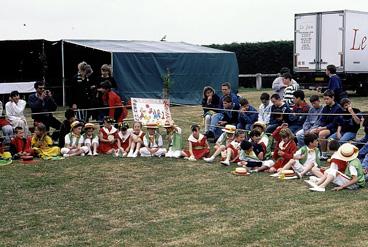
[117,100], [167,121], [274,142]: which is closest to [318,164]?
[274,142]

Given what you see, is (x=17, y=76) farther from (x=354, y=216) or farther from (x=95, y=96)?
(x=354, y=216)

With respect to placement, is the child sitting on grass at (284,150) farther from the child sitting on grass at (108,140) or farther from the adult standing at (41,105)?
the adult standing at (41,105)

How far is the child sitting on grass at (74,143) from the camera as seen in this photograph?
11.9m

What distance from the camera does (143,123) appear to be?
1338 centimetres

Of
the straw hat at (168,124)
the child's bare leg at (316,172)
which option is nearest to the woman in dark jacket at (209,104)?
the straw hat at (168,124)

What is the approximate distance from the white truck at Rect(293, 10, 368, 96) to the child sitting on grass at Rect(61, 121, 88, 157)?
42.3 ft

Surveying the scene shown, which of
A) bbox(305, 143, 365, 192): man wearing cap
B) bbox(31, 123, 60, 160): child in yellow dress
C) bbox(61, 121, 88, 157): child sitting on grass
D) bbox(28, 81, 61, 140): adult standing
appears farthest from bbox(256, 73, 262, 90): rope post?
bbox(305, 143, 365, 192): man wearing cap

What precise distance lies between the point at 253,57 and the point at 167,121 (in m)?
20.5

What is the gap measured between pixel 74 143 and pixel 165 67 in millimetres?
10917

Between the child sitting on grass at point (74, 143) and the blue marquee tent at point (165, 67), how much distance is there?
30.0ft

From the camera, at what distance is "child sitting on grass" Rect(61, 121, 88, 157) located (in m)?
11.9

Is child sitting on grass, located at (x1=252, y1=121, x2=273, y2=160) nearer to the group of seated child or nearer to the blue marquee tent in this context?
the group of seated child

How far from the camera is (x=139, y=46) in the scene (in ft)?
76.8

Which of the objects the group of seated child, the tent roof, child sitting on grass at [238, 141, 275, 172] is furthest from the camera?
the tent roof
